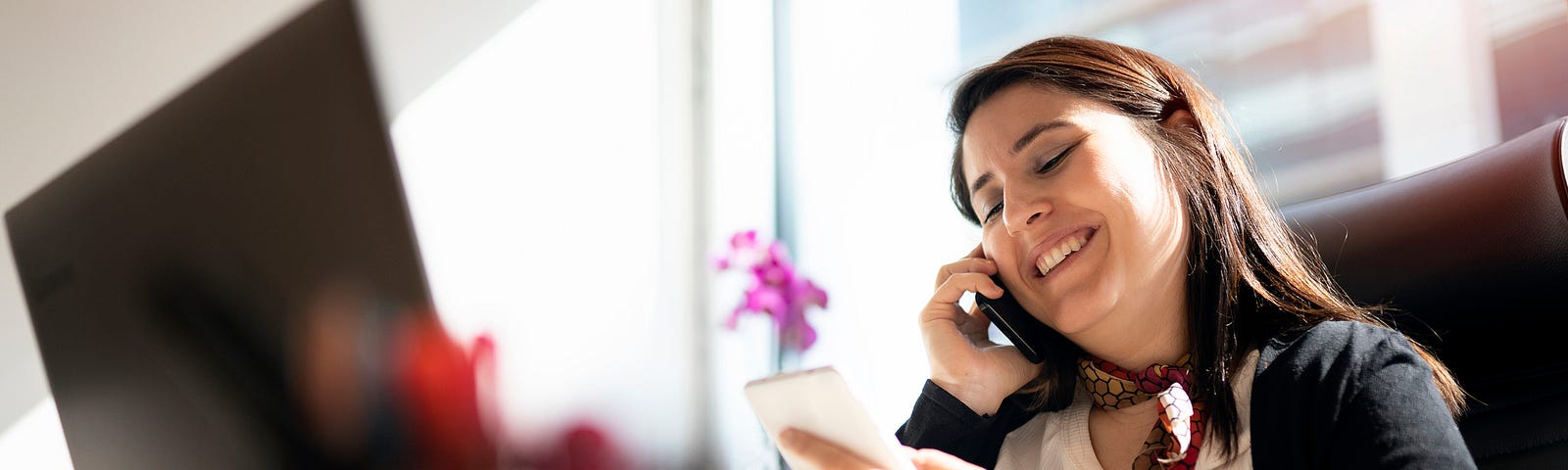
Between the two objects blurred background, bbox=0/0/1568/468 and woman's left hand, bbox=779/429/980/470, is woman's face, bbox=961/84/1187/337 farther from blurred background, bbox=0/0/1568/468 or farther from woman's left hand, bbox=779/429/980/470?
blurred background, bbox=0/0/1568/468

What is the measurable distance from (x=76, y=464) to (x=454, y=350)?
625 mm

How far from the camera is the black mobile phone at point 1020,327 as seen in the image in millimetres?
974

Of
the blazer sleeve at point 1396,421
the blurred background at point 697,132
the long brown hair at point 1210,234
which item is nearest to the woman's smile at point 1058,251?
the long brown hair at point 1210,234

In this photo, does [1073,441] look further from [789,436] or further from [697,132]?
[697,132]

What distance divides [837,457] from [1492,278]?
0.52 metres

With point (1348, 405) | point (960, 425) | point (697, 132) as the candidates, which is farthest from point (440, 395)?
point (1348, 405)

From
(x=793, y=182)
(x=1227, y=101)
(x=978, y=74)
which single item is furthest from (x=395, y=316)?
(x=1227, y=101)

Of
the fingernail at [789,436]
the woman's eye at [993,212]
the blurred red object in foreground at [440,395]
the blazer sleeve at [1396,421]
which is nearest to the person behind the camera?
the blazer sleeve at [1396,421]

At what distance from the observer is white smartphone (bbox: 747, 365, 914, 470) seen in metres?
0.65

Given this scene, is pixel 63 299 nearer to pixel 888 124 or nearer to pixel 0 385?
pixel 0 385

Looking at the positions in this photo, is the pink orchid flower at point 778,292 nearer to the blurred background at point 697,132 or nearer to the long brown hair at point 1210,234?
the blurred background at point 697,132

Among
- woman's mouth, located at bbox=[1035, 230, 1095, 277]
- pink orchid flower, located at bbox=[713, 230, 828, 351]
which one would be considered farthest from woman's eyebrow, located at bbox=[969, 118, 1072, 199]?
pink orchid flower, located at bbox=[713, 230, 828, 351]

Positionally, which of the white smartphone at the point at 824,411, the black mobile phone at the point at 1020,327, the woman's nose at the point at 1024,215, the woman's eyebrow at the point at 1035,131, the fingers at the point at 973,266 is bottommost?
the white smartphone at the point at 824,411

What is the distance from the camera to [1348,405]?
689 millimetres
